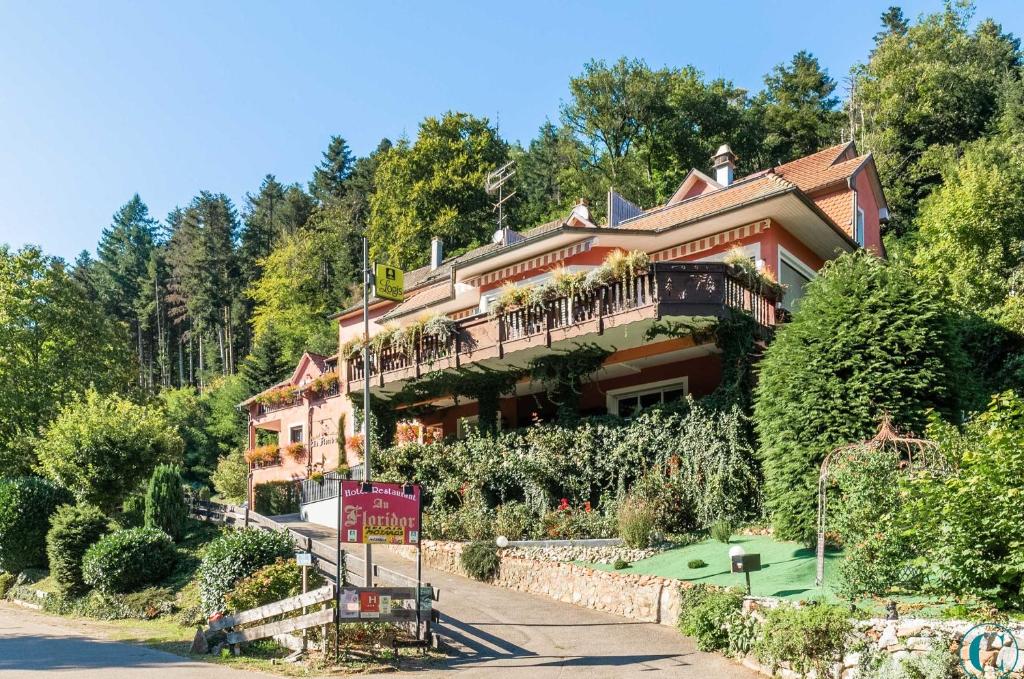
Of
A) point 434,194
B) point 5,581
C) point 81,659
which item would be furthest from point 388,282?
point 434,194

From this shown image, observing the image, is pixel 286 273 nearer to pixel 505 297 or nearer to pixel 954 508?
pixel 505 297

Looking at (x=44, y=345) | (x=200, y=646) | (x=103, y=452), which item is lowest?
(x=200, y=646)

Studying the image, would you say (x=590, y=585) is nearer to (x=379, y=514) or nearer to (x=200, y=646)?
(x=379, y=514)

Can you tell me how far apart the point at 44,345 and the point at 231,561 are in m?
27.6

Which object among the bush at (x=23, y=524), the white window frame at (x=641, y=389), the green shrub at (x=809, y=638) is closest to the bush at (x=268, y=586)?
the green shrub at (x=809, y=638)

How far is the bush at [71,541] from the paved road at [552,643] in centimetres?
979

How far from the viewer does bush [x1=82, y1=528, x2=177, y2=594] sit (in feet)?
66.0

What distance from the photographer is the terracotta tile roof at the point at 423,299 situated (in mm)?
31594

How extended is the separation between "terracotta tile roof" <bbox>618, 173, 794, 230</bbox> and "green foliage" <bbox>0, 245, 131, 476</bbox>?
24833mm

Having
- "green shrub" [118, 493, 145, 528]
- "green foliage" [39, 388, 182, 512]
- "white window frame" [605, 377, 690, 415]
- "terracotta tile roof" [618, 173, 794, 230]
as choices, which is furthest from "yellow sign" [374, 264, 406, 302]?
"green shrub" [118, 493, 145, 528]

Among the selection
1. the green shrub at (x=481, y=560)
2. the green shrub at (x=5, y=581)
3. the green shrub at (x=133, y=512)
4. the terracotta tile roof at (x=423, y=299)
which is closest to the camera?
the green shrub at (x=481, y=560)

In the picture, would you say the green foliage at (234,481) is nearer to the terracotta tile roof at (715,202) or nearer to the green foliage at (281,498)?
the green foliage at (281,498)

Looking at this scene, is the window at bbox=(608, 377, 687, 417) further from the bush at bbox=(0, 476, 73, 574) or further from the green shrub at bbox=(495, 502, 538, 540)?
the bush at bbox=(0, 476, 73, 574)

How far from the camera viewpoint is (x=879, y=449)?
13.7 meters
